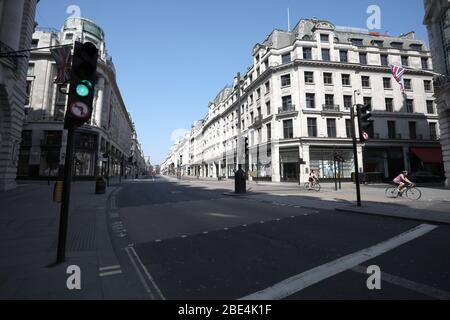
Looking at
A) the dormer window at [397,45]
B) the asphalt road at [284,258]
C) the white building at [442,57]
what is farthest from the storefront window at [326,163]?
the asphalt road at [284,258]

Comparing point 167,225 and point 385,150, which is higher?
point 385,150

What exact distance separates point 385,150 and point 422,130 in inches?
257

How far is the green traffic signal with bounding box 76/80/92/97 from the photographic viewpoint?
4.10 meters

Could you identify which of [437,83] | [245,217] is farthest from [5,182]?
[437,83]

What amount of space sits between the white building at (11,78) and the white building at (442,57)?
29891 millimetres

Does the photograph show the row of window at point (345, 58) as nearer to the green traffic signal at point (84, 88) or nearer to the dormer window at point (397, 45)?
the dormer window at point (397, 45)

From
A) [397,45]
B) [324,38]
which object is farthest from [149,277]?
[397,45]

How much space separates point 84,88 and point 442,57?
89.1 ft

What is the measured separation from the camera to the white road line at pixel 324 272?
123 inches

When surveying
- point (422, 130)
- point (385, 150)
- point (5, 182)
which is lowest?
point (5, 182)

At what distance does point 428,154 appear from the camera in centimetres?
3250
